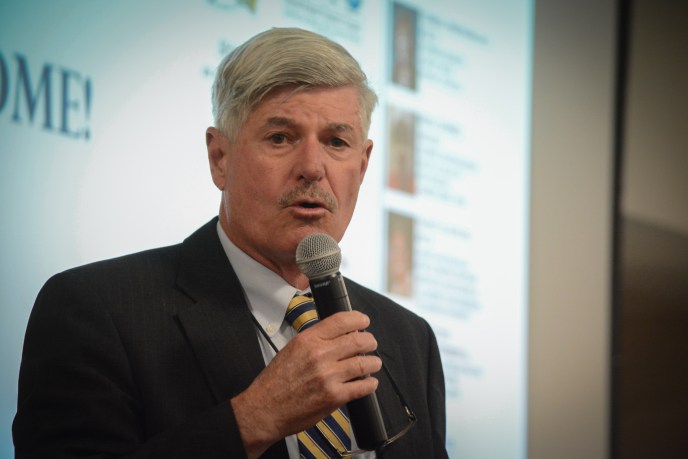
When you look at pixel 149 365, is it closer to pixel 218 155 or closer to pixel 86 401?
pixel 86 401

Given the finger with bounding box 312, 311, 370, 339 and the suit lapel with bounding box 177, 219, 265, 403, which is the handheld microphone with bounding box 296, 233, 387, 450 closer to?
the finger with bounding box 312, 311, 370, 339

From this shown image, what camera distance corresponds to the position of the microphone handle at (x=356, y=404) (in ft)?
5.54

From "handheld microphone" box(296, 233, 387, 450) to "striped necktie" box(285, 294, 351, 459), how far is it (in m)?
0.24

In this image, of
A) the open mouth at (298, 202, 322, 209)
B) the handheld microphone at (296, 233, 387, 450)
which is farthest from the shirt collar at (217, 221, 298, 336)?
the handheld microphone at (296, 233, 387, 450)

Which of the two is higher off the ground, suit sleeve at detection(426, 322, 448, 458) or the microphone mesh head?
the microphone mesh head

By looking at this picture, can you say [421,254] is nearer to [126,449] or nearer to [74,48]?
[74,48]

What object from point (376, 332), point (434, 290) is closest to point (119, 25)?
point (376, 332)

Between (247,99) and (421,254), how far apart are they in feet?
5.13

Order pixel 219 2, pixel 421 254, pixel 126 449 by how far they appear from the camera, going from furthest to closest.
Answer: pixel 421 254 → pixel 219 2 → pixel 126 449

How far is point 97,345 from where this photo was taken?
1876mm

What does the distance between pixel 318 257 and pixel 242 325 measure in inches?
14.6

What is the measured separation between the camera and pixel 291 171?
2115 millimetres

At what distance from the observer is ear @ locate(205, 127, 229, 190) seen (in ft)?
7.42

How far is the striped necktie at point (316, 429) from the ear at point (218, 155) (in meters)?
0.38
